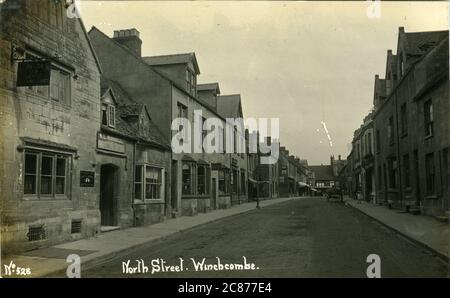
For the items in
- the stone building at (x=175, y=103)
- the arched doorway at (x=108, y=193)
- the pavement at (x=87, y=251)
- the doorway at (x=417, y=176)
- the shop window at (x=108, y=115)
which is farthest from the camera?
the stone building at (x=175, y=103)

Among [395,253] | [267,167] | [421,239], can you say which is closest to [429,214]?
[421,239]

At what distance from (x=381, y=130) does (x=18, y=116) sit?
27402 millimetres

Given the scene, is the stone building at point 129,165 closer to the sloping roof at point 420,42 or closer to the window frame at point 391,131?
the sloping roof at point 420,42

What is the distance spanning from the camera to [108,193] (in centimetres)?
1691

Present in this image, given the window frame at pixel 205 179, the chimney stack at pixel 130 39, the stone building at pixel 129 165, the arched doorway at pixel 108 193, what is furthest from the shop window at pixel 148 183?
the chimney stack at pixel 130 39

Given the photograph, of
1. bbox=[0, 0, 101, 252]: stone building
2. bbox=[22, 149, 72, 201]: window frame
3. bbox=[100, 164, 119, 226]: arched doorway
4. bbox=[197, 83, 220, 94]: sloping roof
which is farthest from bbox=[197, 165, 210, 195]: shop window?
bbox=[22, 149, 72, 201]: window frame

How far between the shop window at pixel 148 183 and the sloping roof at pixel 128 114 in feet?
4.23

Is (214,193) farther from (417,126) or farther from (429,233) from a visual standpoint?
(429,233)

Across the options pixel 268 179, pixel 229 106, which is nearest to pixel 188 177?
pixel 229 106

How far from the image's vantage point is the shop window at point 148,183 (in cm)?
1898

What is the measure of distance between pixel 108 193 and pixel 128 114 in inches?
167

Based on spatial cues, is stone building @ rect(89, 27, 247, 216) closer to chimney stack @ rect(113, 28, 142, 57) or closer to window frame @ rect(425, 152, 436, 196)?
chimney stack @ rect(113, 28, 142, 57)

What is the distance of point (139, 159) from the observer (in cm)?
1886
